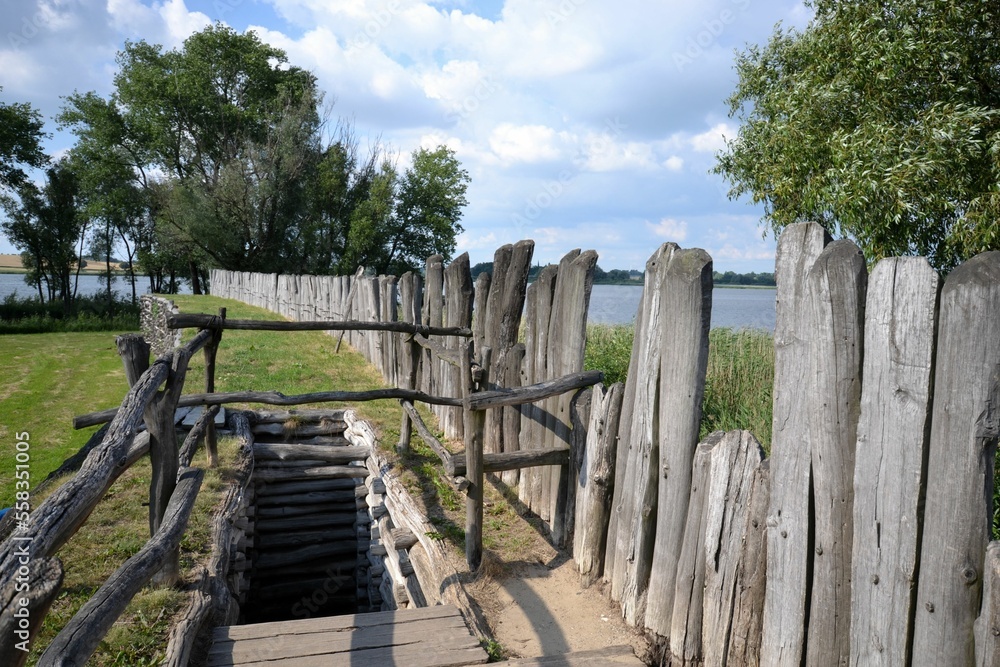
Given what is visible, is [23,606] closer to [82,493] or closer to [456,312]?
[82,493]

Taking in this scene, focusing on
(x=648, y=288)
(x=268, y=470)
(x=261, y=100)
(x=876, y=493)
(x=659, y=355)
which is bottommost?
(x=268, y=470)

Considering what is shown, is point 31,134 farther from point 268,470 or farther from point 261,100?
point 268,470

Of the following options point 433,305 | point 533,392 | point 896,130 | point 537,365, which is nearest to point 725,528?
point 533,392

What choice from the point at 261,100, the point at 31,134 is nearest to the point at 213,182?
the point at 261,100

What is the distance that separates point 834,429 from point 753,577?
0.84 m

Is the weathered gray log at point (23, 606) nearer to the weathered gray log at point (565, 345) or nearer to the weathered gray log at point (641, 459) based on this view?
the weathered gray log at point (641, 459)

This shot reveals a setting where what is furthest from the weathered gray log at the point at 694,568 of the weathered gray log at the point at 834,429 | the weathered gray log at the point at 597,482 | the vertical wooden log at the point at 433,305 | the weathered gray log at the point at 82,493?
the vertical wooden log at the point at 433,305

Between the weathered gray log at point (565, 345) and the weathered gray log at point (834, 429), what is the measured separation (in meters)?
2.13

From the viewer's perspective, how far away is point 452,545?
4973 mm

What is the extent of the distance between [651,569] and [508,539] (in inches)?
63.1

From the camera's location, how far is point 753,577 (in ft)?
9.59

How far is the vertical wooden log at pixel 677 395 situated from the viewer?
3.39 m

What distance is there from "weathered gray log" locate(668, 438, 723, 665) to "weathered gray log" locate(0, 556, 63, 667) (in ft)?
8.73

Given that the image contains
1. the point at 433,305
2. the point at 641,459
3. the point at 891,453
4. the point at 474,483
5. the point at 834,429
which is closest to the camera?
the point at 891,453
